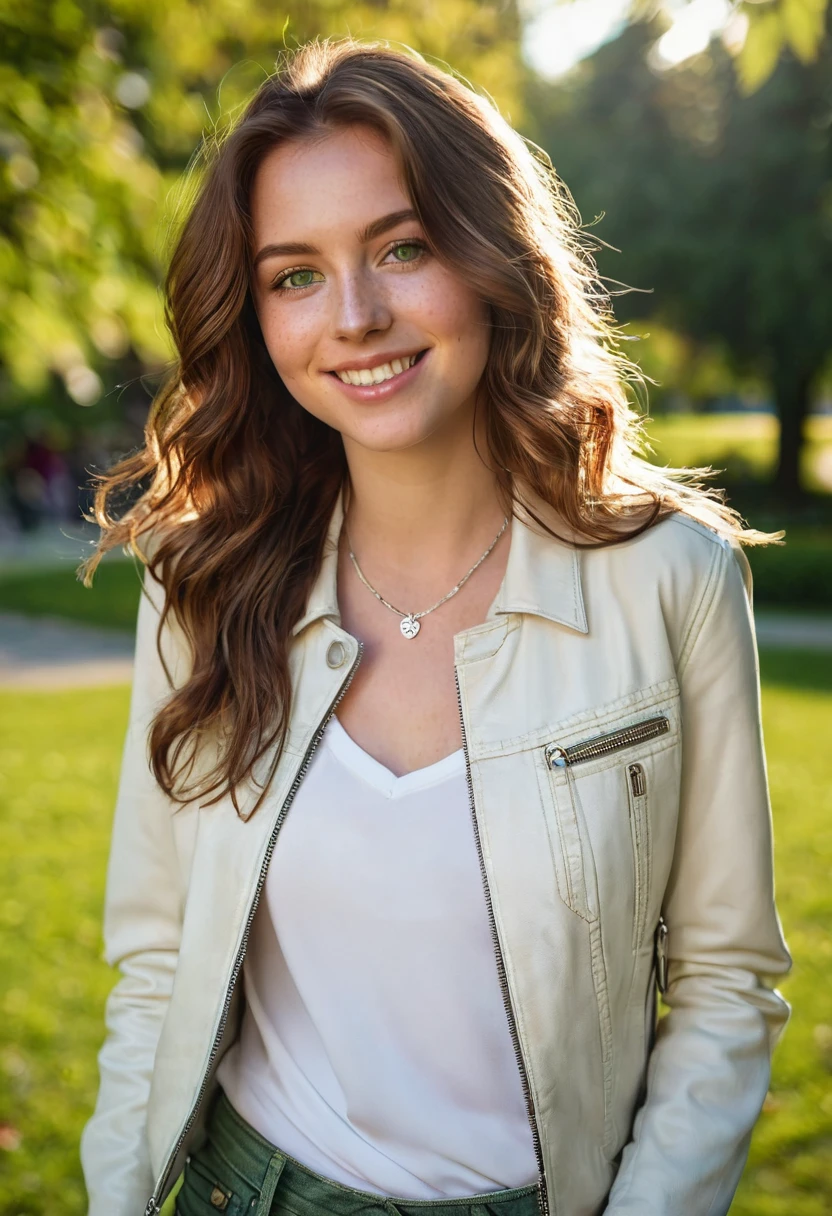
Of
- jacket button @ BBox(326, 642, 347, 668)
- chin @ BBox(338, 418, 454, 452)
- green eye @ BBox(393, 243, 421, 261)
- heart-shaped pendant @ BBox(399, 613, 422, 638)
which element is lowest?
jacket button @ BBox(326, 642, 347, 668)

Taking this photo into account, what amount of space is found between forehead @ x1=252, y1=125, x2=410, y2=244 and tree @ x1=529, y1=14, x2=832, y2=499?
19187 mm

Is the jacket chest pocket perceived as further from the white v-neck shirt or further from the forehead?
the forehead

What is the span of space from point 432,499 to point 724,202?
2217 cm

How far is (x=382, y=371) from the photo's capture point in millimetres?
2186

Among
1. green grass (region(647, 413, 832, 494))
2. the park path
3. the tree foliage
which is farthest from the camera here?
green grass (region(647, 413, 832, 494))

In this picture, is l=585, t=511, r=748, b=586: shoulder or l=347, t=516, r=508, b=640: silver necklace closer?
l=585, t=511, r=748, b=586: shoulder

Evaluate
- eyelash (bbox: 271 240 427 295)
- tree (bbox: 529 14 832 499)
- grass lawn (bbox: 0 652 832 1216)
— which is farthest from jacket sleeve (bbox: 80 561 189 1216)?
tree (bbox: 529 14 832 499)

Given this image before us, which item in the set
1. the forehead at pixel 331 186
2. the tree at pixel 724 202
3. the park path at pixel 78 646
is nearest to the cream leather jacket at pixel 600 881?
the forehead at pixel 331 186

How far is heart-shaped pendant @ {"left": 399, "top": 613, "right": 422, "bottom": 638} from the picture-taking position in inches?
93.7

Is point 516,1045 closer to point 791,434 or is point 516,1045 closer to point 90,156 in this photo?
point 90,156

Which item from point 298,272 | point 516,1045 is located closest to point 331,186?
point 298,272

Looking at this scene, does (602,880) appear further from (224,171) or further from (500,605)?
(224,171)

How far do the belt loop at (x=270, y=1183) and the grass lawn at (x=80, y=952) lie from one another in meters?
2.15

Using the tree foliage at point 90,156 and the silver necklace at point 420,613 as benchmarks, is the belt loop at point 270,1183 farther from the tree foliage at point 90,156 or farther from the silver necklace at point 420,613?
the tree foliage at point 90,156
